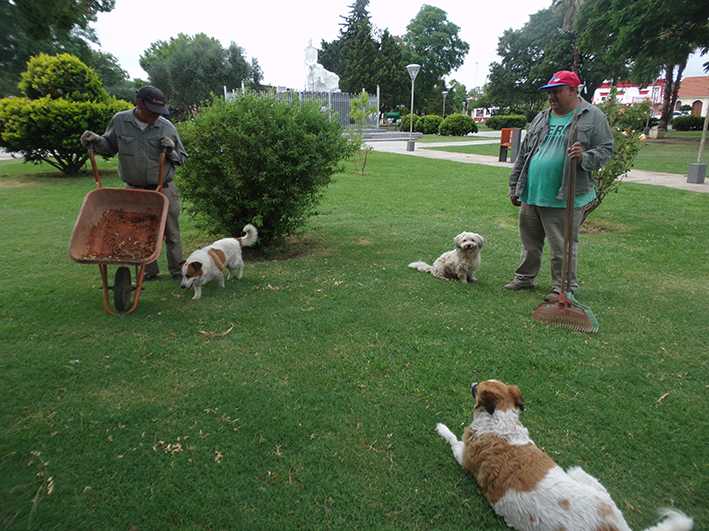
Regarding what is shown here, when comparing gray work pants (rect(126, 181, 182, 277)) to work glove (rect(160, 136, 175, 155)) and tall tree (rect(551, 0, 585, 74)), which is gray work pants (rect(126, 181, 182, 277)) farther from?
tall tree (rect(551, 0, 585, 74))

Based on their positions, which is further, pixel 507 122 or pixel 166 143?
pixel 507 122

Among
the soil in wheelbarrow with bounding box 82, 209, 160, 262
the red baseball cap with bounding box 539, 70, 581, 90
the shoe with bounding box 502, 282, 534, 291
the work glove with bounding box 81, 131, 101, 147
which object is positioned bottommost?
the shoe with bounding box 502, 282, 534, 291

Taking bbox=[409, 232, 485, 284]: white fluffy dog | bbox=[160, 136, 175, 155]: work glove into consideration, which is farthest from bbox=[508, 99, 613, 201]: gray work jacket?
bbox=[160, 136, 175, 155]: work glove

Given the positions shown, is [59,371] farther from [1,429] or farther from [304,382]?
[304,382]

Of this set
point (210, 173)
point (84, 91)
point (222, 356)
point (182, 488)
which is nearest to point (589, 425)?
point (182, 488)

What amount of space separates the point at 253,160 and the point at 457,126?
1415 inches

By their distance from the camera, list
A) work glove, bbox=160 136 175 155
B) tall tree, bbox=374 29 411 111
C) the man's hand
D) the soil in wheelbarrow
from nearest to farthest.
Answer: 1. the man's hand
2. the soil in wheelbarrow
3. work glove, bbox=160 136 175 155
4. tall tree, bbox=374 29 411 111

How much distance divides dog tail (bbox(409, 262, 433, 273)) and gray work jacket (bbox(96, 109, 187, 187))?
3515mm

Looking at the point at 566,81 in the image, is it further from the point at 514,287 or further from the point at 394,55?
the point at 394,55

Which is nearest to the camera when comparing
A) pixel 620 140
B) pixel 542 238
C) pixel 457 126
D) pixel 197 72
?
pixel 542 238

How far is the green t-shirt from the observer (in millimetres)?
4512

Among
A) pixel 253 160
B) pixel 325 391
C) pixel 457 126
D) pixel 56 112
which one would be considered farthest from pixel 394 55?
pixel 325 391

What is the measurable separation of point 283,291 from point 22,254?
15.6 feet

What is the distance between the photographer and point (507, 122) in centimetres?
4569
